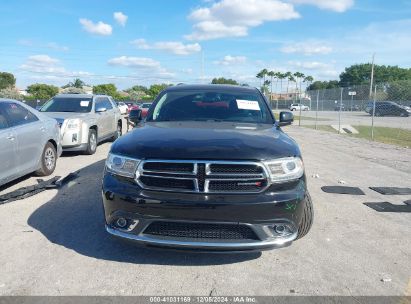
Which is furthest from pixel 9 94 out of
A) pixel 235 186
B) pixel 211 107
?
pixel 235 186

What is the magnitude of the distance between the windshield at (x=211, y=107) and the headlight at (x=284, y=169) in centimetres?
150

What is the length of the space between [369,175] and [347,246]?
4.42 meters

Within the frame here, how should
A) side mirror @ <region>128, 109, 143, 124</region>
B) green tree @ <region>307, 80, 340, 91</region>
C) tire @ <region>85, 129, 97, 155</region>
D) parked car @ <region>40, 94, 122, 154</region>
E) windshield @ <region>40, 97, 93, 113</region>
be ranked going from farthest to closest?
green tree @ <region>307, 80, 340, 91</region> < windshield @ <region>40, 97, 93, 113</region> < tire @ <region>85, 129, 97, 155</region> < parked car @ <region>40, 94, 122, 154</region> < side mirror @ <region>128, 109, 143, 124</region>

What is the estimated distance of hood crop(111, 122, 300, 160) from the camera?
11.3 feet

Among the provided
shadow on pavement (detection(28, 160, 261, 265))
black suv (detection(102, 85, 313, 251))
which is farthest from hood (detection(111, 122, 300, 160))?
shadow on pavement (detection(28, 160, 261, 265))

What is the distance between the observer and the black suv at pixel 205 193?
330cm

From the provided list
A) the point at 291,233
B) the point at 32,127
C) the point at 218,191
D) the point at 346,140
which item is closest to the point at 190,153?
the point at 218,191

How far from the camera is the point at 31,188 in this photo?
6.16 metres

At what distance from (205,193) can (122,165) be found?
32.3 inches

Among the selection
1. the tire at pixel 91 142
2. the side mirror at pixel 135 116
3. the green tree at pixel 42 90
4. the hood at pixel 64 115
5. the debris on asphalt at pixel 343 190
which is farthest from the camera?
the green tree at pixel 42 90

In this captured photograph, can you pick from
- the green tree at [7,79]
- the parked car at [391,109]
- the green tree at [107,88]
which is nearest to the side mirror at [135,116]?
the parked car at [391,109]

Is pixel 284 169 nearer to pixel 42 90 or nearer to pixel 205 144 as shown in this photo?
pixel 205 144

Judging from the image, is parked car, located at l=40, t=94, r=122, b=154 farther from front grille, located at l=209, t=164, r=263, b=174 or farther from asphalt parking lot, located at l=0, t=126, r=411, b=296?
front grille, located at l=209, t=164, r=263, b=174

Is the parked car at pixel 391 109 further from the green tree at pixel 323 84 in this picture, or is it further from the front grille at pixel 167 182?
the green tree at pixel 323 84
